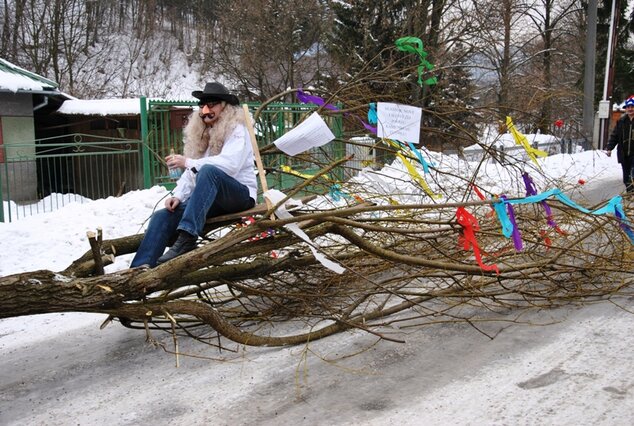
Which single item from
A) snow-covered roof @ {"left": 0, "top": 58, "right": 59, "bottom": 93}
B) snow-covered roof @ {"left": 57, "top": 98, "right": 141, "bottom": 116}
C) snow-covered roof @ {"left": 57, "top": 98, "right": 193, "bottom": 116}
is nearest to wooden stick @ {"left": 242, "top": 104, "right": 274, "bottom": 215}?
snow-covered roof @ {"left": 57, "top": 98, "right": 193, "bottom": 116}

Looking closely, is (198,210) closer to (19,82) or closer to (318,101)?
(318,101)

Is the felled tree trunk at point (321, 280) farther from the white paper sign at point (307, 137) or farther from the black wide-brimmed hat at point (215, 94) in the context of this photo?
the black wide-brimmed hat at point (215, 94)

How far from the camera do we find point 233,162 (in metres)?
4.29

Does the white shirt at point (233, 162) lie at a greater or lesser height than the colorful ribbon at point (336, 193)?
greater

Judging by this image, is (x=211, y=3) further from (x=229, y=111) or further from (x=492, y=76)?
(x=229, y=111)

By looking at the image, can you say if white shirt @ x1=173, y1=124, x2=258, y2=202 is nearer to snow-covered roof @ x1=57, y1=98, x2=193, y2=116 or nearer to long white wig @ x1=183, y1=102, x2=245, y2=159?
long white wig @ x1=183, y1=102, x2=245, y2=159

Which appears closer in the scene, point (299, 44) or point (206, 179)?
point (206, 179)

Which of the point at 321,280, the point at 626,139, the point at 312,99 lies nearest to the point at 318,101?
the point at 312,99

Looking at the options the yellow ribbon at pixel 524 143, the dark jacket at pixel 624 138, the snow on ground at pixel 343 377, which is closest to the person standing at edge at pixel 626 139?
the dark jacket at pixel 624 138

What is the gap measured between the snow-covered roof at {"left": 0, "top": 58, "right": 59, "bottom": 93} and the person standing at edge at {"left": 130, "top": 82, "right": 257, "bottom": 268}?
9020 millimetres

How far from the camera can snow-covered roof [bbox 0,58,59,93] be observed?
12.1 meters

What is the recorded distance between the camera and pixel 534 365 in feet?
11.7

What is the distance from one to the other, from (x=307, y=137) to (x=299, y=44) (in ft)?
60.8

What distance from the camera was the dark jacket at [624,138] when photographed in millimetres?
10086
